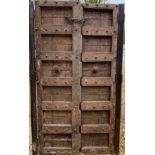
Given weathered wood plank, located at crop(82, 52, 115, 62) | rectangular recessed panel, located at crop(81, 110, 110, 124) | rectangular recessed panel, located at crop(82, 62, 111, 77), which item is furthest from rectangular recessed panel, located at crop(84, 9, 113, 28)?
rectangular recessed panel, located at crop(81, 110, 110, 124)

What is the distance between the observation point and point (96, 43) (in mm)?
5176

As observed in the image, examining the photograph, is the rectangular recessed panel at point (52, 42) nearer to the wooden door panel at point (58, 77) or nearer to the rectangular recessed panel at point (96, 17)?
the wooden door panel at point (58, 77)

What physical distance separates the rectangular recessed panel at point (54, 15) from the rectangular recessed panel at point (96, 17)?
0.80 feet

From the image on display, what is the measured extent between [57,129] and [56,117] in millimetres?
165

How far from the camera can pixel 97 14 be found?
5129 millimetres

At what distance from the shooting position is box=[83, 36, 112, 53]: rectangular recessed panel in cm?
517

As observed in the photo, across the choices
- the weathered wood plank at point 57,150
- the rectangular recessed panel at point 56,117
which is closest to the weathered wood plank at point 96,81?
the rectangular recessed panel at point 56,117

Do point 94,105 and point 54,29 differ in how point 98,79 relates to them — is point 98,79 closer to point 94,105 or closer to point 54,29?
point 94,105

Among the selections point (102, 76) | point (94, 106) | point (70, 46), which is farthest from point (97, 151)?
point (70, 46)

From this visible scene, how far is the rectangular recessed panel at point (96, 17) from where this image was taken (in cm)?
512

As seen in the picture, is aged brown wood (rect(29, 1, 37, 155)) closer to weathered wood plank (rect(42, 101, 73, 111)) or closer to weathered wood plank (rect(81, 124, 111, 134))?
weathered wood plank (rect(42, 101, 73, 111))

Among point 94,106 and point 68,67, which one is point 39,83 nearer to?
point 68,67

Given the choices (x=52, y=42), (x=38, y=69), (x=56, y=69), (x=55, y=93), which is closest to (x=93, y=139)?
(x=55, y=93)

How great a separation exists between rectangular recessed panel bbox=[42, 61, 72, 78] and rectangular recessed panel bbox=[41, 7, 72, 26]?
0.54 m
